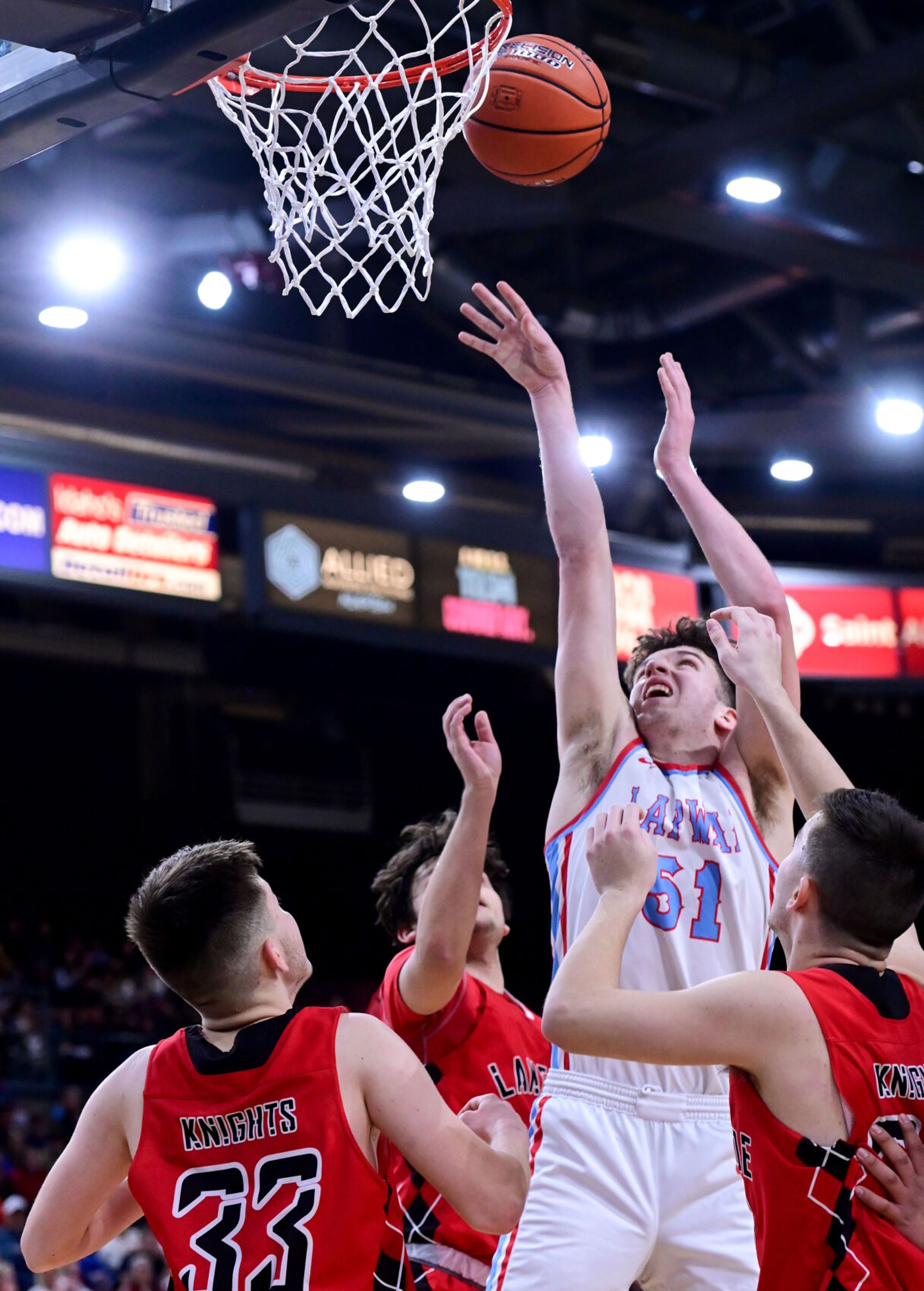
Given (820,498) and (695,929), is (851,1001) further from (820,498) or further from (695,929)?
(820,498)

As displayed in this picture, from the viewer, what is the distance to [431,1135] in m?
2.29

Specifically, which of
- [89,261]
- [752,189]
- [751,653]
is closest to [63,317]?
[89,261]

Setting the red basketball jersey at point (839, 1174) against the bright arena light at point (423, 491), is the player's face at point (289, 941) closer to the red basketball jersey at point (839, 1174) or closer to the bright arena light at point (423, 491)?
the red basketball jersey at point (839, 1174)

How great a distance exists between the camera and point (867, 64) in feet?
22.7

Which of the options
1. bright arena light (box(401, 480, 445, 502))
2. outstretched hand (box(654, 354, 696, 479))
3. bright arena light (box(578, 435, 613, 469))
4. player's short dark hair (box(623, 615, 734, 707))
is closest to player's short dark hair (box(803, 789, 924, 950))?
player's short dark hair (box(623, 615, 734, 707))

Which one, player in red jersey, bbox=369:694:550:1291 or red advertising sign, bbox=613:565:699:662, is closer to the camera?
player in red jersey, bbox=369:694:550:1291

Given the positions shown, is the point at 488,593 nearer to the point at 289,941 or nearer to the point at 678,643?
the point at 678,643

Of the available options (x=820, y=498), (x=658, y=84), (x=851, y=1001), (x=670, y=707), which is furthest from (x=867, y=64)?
(x=820, y=498)

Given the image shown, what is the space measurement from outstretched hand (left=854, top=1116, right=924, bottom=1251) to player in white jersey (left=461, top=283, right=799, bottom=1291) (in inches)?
24.7

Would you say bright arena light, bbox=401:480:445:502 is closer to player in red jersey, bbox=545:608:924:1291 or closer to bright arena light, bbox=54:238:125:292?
bright arena light, bbox=54:238:125:292

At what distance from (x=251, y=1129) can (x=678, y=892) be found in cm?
107

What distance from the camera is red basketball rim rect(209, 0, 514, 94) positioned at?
3900 millimetres

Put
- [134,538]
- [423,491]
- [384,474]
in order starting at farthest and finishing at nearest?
[384,474] → [423,491] → [134,538]

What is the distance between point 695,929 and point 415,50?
16.4ft
